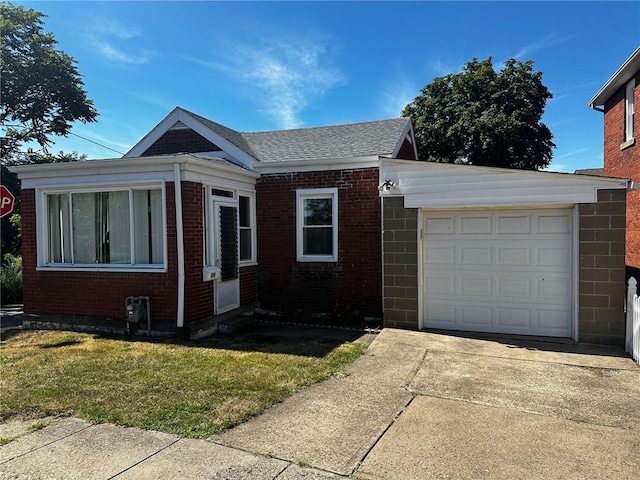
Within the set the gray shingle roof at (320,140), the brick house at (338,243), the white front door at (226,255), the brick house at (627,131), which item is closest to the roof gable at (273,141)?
the gray shingle roof at (320,140)

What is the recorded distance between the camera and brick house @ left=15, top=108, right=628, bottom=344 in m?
7.20

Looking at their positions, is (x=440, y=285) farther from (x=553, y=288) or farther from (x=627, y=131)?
(x=627, y=131)

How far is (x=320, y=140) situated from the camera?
11.5 metres

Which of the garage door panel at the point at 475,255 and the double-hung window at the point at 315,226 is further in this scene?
the double-hung window at the point at 315,226

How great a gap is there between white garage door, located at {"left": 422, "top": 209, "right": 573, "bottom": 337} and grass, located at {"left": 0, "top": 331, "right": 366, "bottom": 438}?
2.28 m

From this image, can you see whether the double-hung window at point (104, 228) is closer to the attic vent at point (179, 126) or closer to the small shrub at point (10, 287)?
the attic vent at point (179, 126)

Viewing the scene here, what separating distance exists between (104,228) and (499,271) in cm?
766

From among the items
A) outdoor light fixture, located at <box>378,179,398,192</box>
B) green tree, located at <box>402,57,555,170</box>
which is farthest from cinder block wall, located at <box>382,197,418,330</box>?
green tree, located at <box>402,57,555,170</box>

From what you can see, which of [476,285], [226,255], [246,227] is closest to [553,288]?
[476,285]

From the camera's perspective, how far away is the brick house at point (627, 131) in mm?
11586

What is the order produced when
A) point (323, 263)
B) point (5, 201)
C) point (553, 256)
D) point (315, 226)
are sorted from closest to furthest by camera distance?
point (553, 256)
point (5, 201)
point (323, 263)
point (315, 226)

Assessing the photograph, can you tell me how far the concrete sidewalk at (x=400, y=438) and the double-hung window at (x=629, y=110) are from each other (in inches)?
375

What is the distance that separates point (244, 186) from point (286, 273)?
87.8 inches

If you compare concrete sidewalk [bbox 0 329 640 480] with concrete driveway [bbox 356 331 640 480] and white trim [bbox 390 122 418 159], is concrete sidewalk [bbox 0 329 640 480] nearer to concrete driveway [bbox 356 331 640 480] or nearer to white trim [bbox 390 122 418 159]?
concrete driveway [bbox 356 331 640 480]
